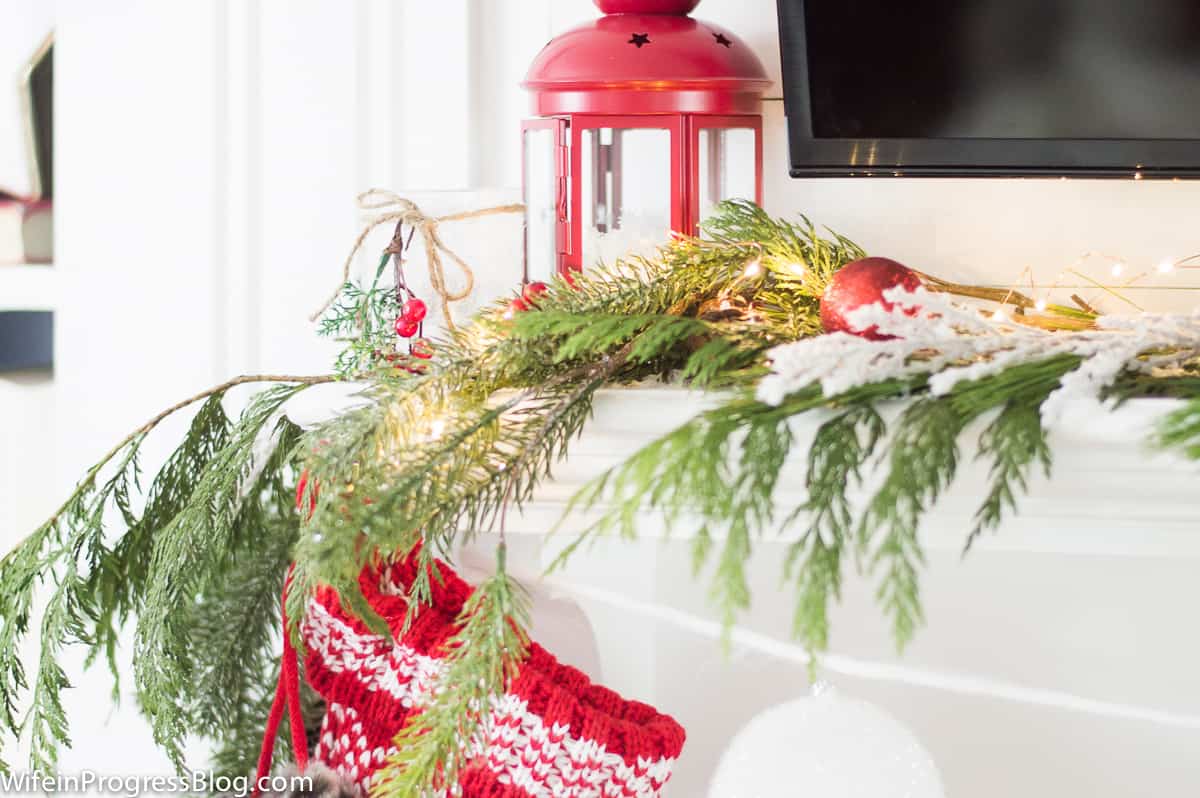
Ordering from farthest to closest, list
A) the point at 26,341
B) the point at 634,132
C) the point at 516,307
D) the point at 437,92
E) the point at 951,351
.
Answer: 1. the point at 26,341
2. the point at 437,92
3. the point at 634,132
4. the point at 516,307
5. the point at 951,351

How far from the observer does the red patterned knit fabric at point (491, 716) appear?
0.72 m

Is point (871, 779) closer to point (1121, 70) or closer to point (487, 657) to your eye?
point (487, 657)

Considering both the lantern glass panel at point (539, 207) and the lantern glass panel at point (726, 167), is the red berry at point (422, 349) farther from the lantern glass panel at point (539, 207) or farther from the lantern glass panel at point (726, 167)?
the lantern glass panel at point (726, 167)

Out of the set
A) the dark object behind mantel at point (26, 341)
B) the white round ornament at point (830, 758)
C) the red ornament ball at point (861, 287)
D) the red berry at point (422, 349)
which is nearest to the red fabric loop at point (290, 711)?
the red berry at point (422, 349)

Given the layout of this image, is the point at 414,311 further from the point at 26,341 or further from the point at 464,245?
the point at 26,341

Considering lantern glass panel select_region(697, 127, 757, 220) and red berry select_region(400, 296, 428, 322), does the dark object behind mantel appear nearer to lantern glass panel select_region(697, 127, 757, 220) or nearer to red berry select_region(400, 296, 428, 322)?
red berry select_region(400, 296, 428, 322)

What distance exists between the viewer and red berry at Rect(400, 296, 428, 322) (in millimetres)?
786

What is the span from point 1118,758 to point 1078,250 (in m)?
0.40

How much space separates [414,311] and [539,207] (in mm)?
152

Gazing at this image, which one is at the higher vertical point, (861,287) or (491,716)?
(861,287)

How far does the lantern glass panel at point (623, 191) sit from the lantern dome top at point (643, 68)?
0.03 m

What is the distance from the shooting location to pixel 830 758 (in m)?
0.74

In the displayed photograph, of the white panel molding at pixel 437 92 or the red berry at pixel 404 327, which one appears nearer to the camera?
the red berry at pixel 404 327

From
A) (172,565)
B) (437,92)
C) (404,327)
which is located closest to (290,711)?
(172,565)
